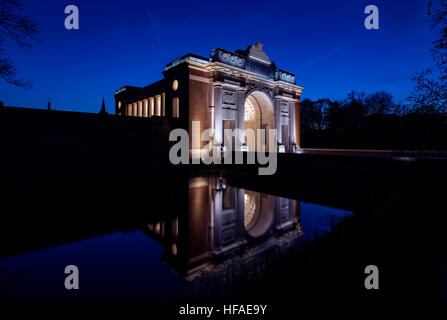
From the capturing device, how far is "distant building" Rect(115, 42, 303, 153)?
73.4 feet

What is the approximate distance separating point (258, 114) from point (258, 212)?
947 inches

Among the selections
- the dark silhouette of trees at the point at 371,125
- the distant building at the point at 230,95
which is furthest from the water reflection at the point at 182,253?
the distant building at the point at 230,95

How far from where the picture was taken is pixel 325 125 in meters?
46.2

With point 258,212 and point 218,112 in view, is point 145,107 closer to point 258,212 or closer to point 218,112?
point 218,112

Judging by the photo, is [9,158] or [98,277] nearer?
[98,277]

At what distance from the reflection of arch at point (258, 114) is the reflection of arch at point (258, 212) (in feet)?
65.3

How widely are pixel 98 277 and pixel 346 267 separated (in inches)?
169

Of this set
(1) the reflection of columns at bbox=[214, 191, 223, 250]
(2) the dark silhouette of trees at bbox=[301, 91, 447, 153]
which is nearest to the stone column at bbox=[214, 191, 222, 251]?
(1) the reflection of columns at bbox=[214, 191, 223, 250]

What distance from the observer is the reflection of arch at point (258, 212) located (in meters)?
6.86

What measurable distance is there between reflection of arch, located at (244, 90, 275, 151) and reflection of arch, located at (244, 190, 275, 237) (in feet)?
65.3

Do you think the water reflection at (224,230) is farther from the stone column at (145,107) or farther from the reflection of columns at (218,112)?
the stone column at (145,107)

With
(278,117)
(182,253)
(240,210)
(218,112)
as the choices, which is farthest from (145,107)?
(182,253)
